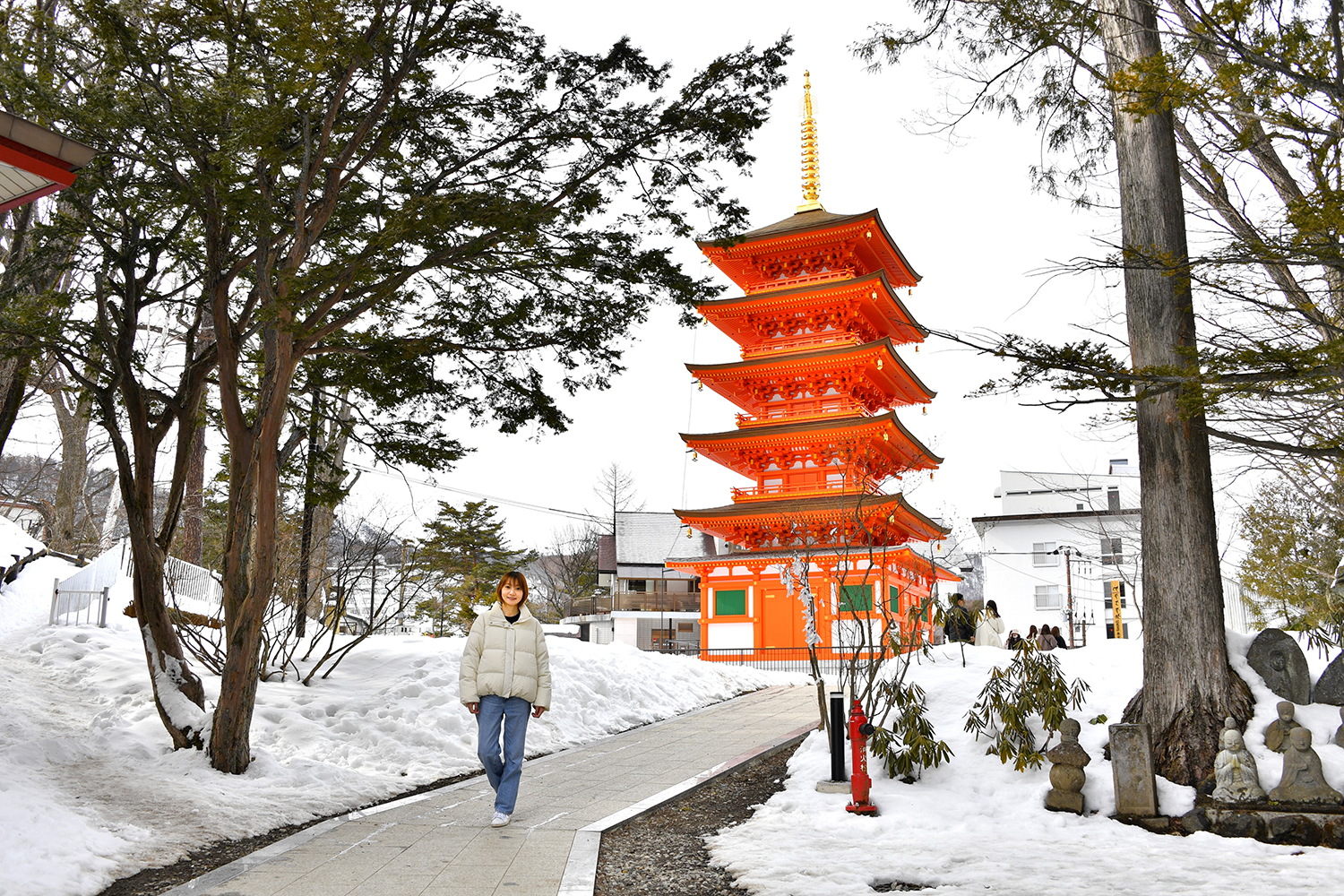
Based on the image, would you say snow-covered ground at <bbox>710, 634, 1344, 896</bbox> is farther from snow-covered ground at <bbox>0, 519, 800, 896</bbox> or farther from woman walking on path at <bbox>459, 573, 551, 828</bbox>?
snow-covered ground at <bbox>0, 519, 800, 896</bbox>

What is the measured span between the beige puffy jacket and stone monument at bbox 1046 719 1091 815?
3.53 m

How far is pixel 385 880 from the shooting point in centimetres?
504

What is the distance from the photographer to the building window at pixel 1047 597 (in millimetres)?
39375

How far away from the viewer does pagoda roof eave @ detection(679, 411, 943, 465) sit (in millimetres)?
25609

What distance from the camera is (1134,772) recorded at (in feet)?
20.1

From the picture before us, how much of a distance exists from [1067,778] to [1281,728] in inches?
57.0

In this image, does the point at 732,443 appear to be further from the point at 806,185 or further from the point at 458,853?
the point at 458,853

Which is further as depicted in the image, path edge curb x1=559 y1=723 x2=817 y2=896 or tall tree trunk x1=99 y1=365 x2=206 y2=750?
tall tree trunk x1=99 y1=365 x2=206 y2=750

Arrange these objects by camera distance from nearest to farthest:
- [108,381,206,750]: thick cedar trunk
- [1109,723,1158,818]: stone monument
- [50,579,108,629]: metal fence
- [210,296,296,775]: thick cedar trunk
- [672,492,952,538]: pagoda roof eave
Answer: [1109,723,1158,818]: stone monument < [210,296,296,775]: thick cedar trunk < [108,381,206,750]: thick cedar trunk < [50,579,108,629]: metal fence < [672,492,952,538]: pagoda roof eave

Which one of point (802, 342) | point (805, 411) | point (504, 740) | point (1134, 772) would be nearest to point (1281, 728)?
point (1134, 772)

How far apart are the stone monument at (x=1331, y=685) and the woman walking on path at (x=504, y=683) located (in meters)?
5.58

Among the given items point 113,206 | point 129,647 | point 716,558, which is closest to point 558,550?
point 716,558

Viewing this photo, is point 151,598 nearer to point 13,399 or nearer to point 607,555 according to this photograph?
point 13,399

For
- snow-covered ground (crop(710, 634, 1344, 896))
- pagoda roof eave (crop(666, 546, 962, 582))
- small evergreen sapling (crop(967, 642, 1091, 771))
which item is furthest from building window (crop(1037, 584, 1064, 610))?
small evergreen sapling (crop(967, 642, 1091, 771))
